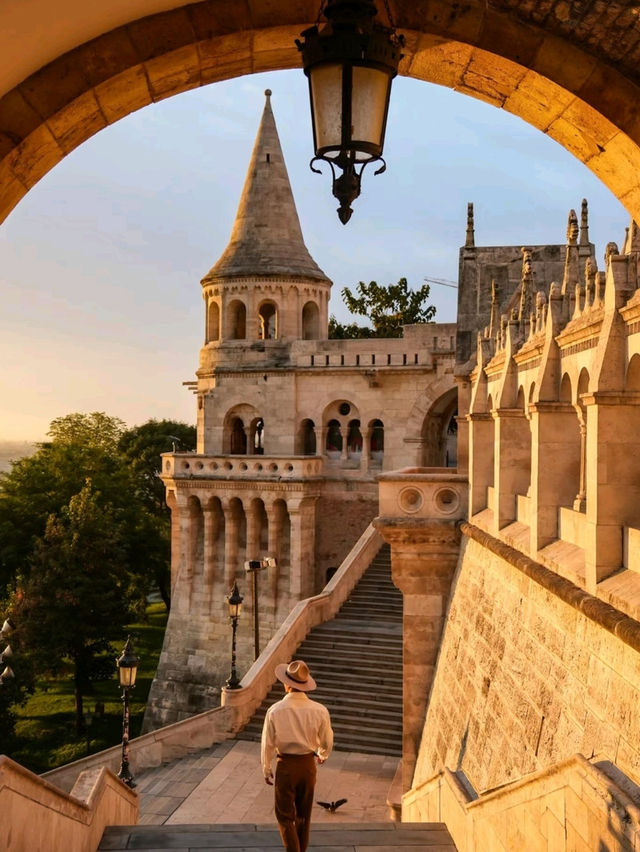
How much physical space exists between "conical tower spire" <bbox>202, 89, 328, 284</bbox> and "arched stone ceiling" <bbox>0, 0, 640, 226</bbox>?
26.4 m

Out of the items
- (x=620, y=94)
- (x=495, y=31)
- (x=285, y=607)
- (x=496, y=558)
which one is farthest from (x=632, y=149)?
(x=285, y=607)

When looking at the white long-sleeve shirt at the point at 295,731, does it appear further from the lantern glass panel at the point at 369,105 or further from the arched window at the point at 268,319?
the arched window at the point at 268,319

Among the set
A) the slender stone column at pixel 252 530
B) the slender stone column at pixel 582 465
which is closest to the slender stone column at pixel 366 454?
the slender stone column at pixel 252 530

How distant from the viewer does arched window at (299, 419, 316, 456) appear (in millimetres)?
30781

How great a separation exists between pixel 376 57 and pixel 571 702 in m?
5.66

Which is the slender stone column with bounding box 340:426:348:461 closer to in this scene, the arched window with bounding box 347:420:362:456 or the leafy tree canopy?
the arched window with bounding box 347:420:362:456

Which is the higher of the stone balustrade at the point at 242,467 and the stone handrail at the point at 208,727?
the stone balustrade at the point at 242,467

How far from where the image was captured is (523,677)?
30.2 feet

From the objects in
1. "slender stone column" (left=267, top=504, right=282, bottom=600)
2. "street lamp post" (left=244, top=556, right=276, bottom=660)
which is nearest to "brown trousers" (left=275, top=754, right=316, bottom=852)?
"street lamp post" (left=244, top=556, right=276, bottom=660)

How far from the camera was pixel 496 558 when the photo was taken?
38.6 ft

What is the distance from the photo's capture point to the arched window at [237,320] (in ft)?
102

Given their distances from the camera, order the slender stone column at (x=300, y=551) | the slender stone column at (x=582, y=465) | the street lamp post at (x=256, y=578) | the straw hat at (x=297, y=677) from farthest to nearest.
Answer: the slender stone column at (x=300, y=551), the street lamp post at (x=256, y=578), the slender stone column at (x=582, y=465), the straw hat at (x=297, y=677)

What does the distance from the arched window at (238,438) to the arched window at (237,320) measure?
2.82 meters

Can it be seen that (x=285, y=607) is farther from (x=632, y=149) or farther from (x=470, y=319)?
(x=632, y=149)
